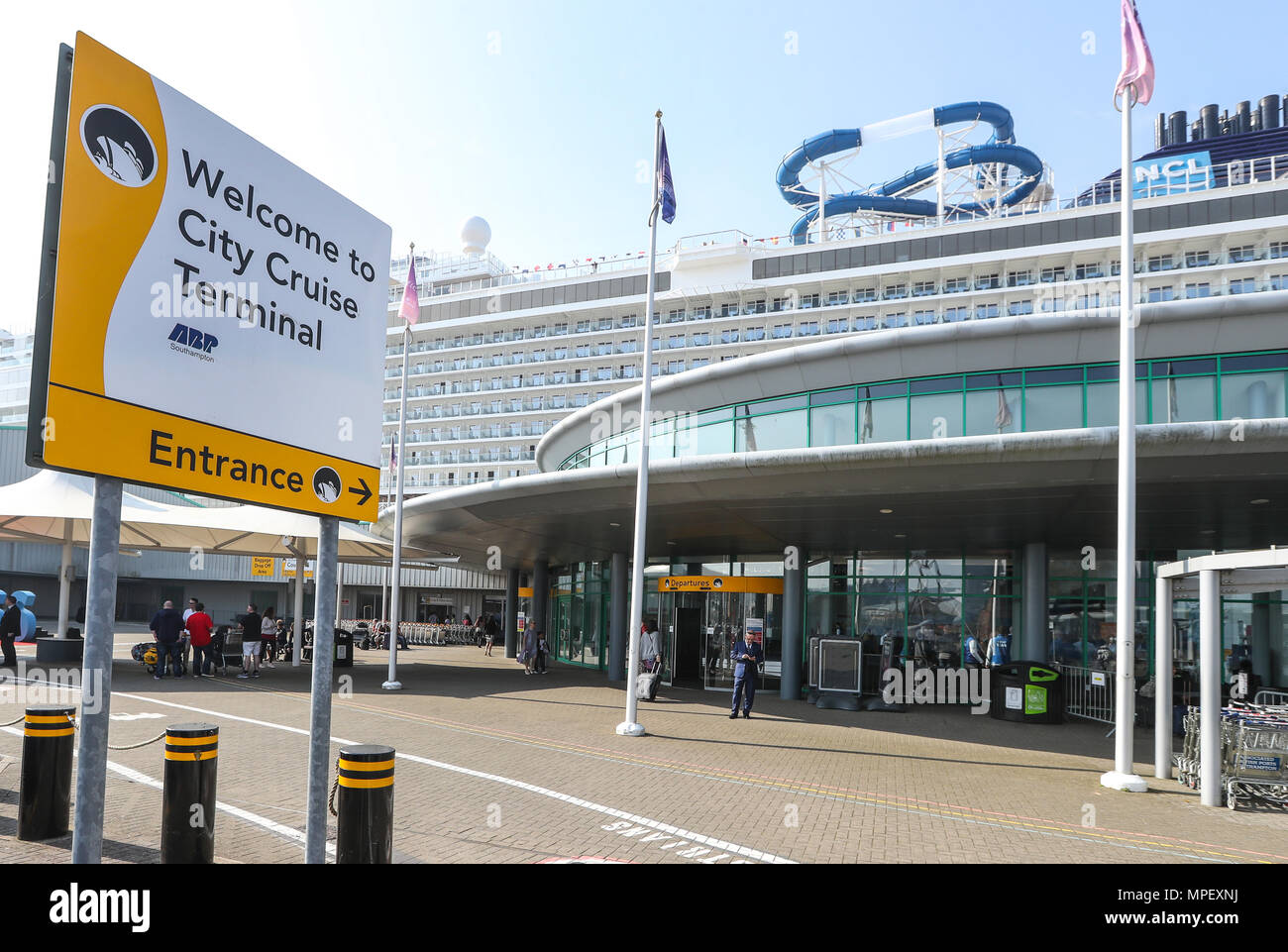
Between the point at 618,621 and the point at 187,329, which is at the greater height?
the point at 187,329

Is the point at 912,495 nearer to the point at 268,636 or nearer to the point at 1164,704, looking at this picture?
the point at 1164,704

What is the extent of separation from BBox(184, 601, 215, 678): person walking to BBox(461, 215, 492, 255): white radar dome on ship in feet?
221

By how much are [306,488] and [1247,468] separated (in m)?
12.1

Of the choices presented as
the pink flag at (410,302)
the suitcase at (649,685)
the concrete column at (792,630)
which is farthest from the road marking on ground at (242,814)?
the concrete column at (792,630)

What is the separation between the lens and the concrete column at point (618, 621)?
76.6 feet

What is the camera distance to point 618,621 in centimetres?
2338

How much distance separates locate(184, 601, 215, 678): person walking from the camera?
2059 cm

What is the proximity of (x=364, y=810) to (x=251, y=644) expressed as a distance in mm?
17317

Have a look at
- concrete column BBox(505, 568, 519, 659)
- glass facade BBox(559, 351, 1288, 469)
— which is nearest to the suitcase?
glass facade BBox(559, 351, 1288, 469)

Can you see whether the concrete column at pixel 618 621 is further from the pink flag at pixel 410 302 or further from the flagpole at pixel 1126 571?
the flagpole at pixel 1126 571

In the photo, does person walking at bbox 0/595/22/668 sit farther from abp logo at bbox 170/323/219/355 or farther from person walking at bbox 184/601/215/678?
abp logo at bbox 170/323/219/355

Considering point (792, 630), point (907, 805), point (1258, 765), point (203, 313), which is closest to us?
point (203, 313)

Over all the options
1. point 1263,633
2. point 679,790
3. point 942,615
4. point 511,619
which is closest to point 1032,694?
point 942,615

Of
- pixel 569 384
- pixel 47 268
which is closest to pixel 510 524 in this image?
pixel 47 268
